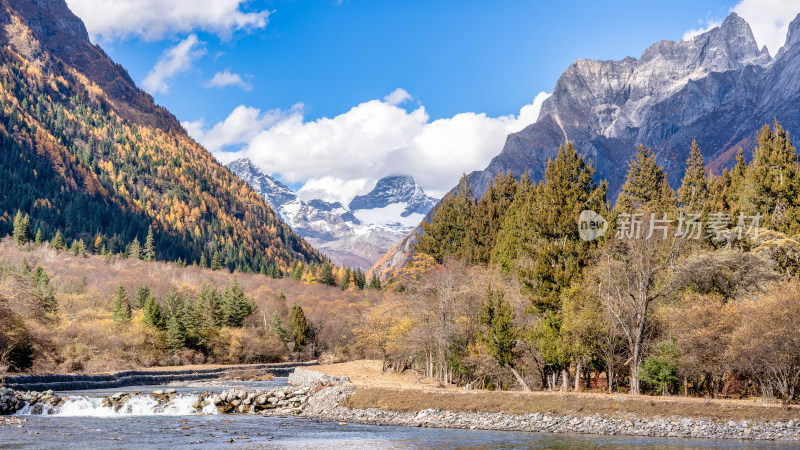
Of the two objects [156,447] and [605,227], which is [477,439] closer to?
[156,447]

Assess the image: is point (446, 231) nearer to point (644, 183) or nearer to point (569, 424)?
point (644, 183)

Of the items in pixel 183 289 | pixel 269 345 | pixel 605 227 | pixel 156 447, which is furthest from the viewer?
pixel 183 289

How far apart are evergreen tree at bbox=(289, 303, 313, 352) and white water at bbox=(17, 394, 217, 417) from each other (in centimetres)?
7062

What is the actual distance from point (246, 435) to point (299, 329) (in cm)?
8680

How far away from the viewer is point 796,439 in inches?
1181

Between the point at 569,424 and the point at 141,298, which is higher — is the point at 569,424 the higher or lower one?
the lower one

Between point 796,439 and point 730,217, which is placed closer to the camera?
point 796,439

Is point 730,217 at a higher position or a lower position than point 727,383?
higher

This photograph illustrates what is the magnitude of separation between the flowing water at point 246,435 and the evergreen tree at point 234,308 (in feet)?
215

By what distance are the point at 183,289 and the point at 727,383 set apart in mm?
124586

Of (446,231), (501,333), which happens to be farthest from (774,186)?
(446,231)

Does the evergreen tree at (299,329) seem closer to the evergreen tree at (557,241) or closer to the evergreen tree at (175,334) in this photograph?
the evergreen tree at (175,334)

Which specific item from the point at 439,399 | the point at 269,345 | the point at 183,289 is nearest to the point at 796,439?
the point at 439,399

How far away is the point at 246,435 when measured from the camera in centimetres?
3297
